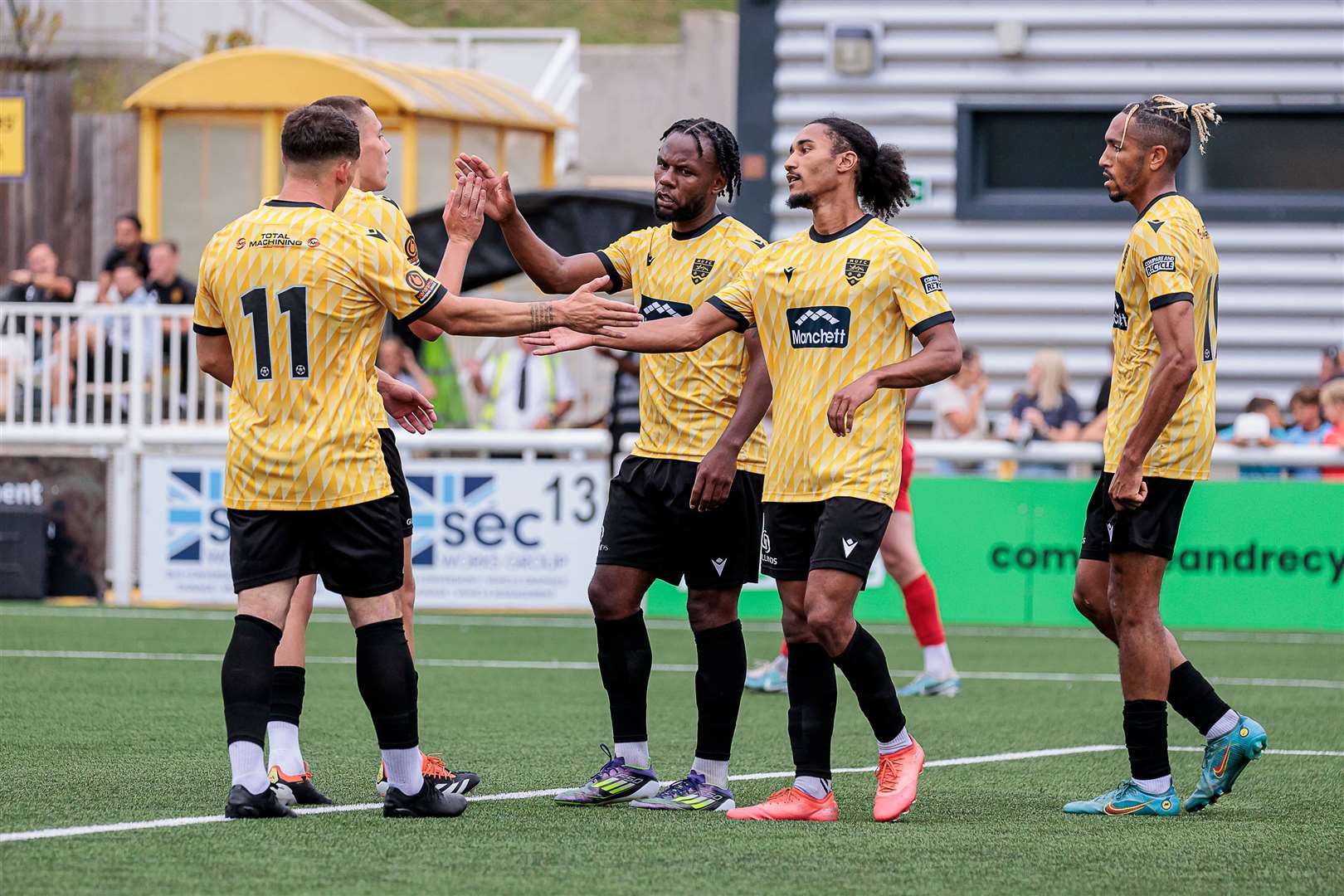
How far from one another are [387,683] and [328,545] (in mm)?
442

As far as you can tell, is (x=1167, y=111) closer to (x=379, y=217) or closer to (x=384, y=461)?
(x=379, y=217)

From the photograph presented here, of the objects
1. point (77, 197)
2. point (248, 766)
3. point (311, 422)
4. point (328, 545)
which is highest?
point (77, 197)

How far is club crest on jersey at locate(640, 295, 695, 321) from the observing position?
6574 millimetres

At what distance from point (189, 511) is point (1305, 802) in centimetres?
944

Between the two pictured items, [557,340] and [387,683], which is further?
[557,340]

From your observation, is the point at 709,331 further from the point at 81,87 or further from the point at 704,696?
the point at 81,87

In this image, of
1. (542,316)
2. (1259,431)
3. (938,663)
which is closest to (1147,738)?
(542,316)

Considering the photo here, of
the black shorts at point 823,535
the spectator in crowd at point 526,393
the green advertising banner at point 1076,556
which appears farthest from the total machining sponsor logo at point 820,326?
the spectator in crowd at point 526,393

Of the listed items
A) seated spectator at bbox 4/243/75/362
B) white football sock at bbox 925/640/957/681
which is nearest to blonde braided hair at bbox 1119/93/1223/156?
white football sock at bbox 925/640/957/681

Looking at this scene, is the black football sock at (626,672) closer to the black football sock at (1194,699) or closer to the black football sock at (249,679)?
the black football sock at (249,679)

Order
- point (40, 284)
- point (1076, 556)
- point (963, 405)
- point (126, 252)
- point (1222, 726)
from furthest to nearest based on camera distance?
point (126, 252), point (40, 284), point (963, 405), point (1076, 556), point (1222, 726)

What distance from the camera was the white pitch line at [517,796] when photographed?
18.1 feet

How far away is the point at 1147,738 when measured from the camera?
6.38 metres

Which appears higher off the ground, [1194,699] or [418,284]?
[418,284]
